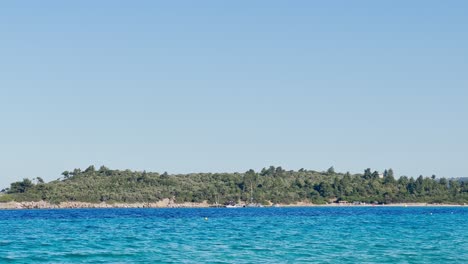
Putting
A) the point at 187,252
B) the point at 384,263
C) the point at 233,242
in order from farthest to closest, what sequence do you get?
the point at 233,242, the point at 187,252, the point at 384,263

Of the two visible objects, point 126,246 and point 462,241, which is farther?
point 462,241

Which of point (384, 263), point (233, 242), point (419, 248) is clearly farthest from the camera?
point (233, 242)

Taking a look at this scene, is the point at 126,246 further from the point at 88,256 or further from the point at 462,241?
the point at 462,241

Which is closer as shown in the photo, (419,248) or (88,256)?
(88,256)

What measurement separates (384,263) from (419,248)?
1216cm

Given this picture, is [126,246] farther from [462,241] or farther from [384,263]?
[462,241]

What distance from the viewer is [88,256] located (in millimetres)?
51812

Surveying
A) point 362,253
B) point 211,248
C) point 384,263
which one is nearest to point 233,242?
point 211,248

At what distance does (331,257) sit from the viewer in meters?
51.4

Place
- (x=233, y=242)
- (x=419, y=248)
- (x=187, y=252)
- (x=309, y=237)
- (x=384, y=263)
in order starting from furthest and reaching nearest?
(x=309, y=237) → (x=233, y=242) → (x=419, y=248) → (x=187, y=252) → (x=384, y=263)

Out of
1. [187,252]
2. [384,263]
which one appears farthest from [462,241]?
[187,252]

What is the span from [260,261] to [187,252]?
813cm

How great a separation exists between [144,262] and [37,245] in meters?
17.2

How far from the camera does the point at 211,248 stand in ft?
192
